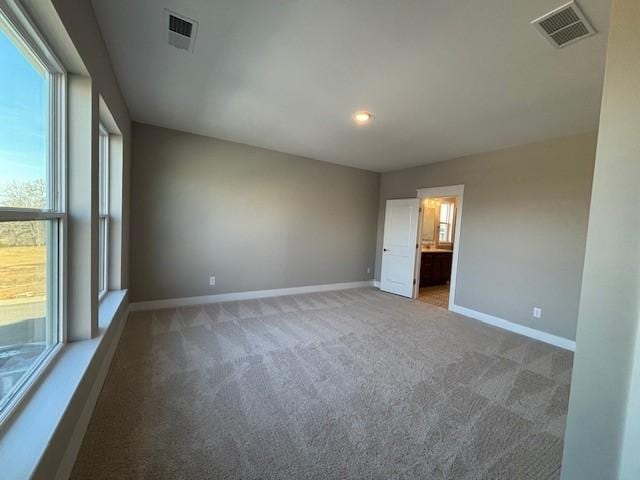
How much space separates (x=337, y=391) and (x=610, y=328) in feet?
5.66

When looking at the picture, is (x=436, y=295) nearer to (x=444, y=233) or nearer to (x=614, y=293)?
(x=444, y=233)

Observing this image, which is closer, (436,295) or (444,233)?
(436,295)

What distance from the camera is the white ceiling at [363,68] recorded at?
1547mm

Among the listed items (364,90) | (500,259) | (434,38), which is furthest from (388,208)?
(434,38)

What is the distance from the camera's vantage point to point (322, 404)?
192cm

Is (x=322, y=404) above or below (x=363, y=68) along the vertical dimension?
below

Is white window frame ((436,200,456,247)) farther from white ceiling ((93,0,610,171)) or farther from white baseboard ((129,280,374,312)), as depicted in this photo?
white ceiling ((93,0,610,171))

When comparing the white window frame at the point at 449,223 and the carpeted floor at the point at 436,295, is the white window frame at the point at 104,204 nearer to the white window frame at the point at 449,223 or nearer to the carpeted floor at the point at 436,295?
the carpeted floor at the point at 436,295

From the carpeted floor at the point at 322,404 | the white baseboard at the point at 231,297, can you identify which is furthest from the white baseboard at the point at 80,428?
the white baseboard at the point at 231,297

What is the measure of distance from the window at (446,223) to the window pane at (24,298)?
24.8 ft

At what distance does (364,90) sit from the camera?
237 cm

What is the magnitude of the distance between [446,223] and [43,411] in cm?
792

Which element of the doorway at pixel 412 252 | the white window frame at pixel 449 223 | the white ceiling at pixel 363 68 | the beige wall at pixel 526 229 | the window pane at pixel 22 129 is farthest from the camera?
the white window frame at pixel 449 223

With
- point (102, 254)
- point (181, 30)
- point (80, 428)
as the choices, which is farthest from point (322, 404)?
point (181, 30)
